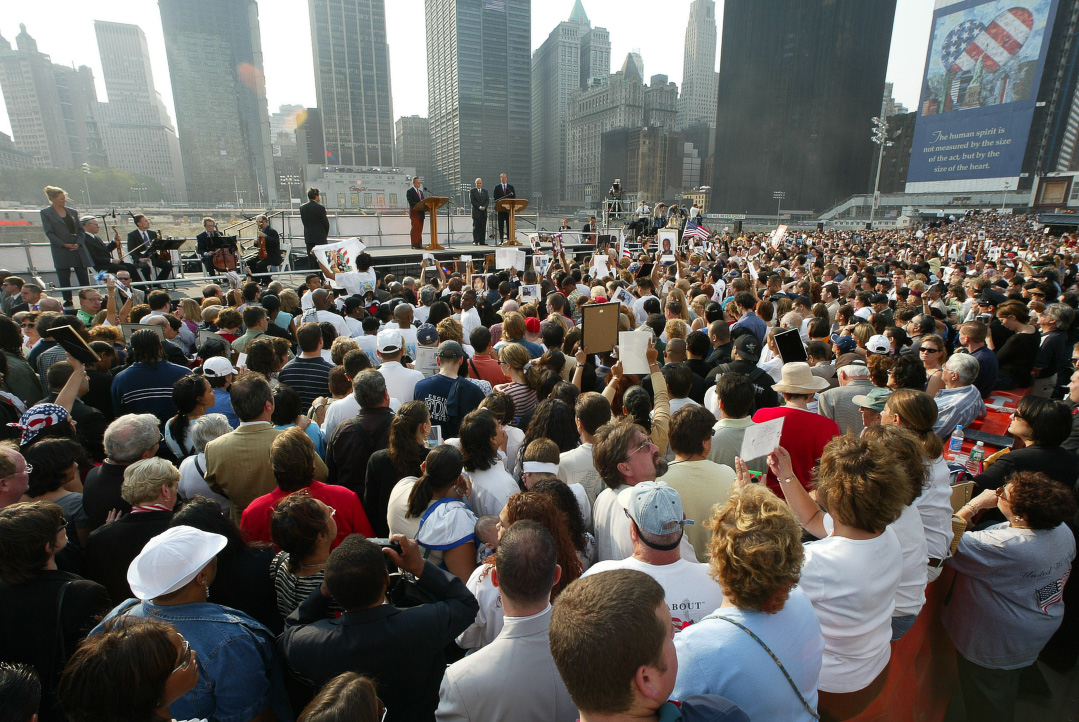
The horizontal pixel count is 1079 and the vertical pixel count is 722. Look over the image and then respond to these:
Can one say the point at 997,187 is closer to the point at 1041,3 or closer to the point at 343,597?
the point at 1041,3

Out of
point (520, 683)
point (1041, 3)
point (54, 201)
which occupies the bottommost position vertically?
point (520, 683)

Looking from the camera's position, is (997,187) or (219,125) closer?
(997,187)

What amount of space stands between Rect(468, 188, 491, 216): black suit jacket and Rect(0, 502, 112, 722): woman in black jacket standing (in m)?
16.0

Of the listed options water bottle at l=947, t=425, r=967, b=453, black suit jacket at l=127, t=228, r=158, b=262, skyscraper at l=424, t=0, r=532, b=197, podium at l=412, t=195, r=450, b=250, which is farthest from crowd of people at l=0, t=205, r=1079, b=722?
skyscraper at l=424, t=0, r=532, b=197

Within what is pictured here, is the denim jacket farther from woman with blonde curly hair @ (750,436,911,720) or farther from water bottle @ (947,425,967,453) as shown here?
water bottle @ (947,425,967,453)

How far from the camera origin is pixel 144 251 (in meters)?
11.2

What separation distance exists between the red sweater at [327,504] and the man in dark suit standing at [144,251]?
10548 millimetres

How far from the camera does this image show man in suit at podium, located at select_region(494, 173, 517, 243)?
1679 centimetres

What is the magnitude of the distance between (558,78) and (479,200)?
164m

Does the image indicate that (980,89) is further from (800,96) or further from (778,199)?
(778,199)

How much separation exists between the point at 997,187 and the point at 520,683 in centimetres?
6173

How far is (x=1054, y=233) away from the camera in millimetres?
29672

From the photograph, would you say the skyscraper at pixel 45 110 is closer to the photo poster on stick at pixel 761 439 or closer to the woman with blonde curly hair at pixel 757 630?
the photo poster on stick at pixel 761 439

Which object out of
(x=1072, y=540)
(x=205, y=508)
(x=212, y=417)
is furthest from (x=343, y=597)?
(x=1072, y=540)
